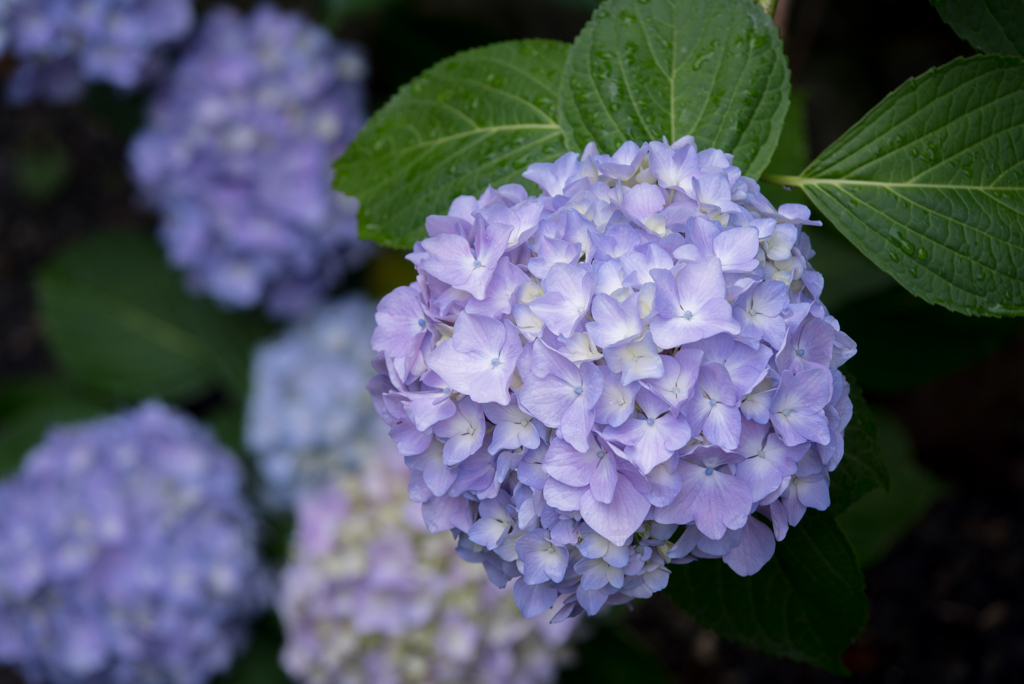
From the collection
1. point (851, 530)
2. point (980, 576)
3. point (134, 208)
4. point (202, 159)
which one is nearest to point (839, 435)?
point (851, 530)

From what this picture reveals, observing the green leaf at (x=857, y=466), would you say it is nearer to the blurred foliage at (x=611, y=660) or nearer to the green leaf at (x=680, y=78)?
the green leaf at (x=680, y=78)

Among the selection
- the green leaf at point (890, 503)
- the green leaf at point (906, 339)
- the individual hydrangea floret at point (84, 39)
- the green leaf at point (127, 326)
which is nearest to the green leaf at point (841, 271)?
the green leaf at point (906, 339)

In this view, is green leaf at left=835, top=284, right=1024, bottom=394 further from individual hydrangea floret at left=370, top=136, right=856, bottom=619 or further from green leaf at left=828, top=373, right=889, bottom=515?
individual hydrangea floret at left=370, top=136, right=856, bottom=619

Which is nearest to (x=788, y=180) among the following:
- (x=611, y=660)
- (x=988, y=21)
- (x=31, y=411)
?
(x=988, y=21)

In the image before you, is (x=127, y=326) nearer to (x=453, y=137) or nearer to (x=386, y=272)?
(x=386, y=272)

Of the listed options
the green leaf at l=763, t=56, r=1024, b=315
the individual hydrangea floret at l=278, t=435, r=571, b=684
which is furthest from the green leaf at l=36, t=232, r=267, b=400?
the green leaf at l=763, t=56, r=1024, b=315

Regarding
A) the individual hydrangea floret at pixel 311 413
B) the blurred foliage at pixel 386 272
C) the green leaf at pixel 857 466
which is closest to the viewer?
the green leaf at pixel 857 466
